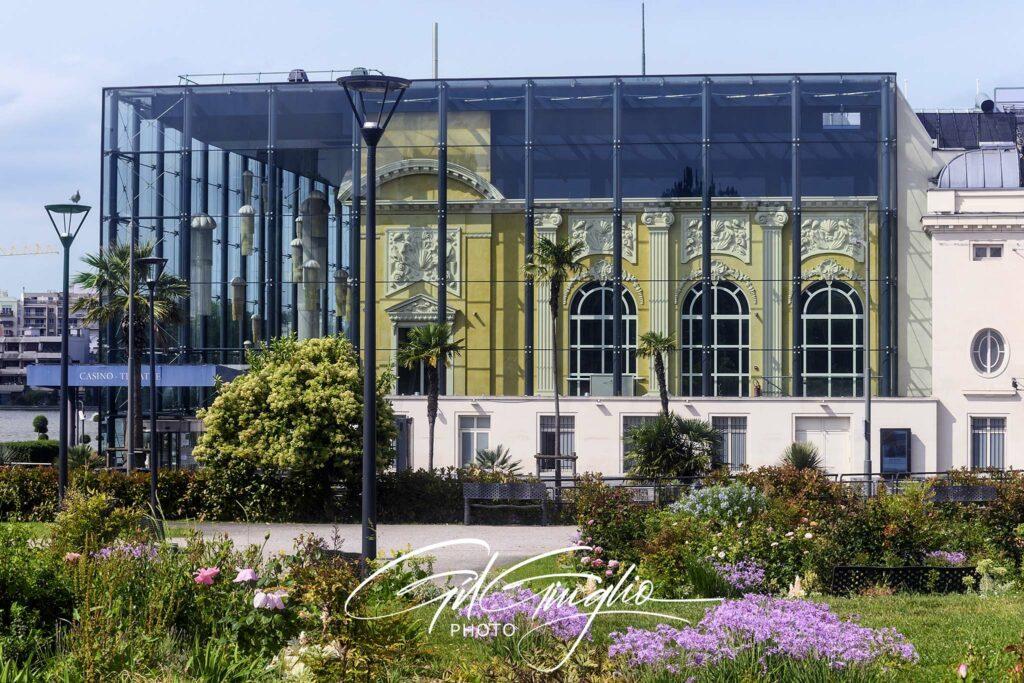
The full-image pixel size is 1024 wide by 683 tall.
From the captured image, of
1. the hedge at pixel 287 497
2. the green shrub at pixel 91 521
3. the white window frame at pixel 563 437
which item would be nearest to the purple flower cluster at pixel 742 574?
the green shrub at pixel 91 521

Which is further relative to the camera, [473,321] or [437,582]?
[473,321]

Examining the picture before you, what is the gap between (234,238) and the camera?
46.8 metres

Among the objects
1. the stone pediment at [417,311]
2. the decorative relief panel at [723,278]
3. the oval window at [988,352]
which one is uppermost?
the decorative relief panel at [723,278]

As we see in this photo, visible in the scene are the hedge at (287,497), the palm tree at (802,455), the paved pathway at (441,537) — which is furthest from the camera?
the palm tree at (802,455)

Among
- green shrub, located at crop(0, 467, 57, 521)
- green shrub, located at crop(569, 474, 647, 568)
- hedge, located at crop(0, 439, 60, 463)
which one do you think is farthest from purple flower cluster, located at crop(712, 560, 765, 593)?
hedge, located at crop(0, 439, 60, 463)

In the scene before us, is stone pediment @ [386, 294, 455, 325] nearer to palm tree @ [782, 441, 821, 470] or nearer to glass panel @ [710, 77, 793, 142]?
glass panel @ [710, 77, 793, 142]

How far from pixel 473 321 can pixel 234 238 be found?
8652mm

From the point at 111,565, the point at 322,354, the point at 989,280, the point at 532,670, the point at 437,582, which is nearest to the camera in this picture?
the point at 532,670

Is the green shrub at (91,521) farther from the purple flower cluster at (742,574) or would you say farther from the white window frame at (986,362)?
the white window frame at (986,362)

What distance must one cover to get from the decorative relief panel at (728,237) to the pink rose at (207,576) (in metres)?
36.0

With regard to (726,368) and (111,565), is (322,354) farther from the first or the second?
(111,565)

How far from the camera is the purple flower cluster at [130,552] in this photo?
11.4 metres

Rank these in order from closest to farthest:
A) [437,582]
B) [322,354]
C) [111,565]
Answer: [111,565] < [437,582] < [322,354]

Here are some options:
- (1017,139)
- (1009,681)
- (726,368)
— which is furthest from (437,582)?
(1017,139)
